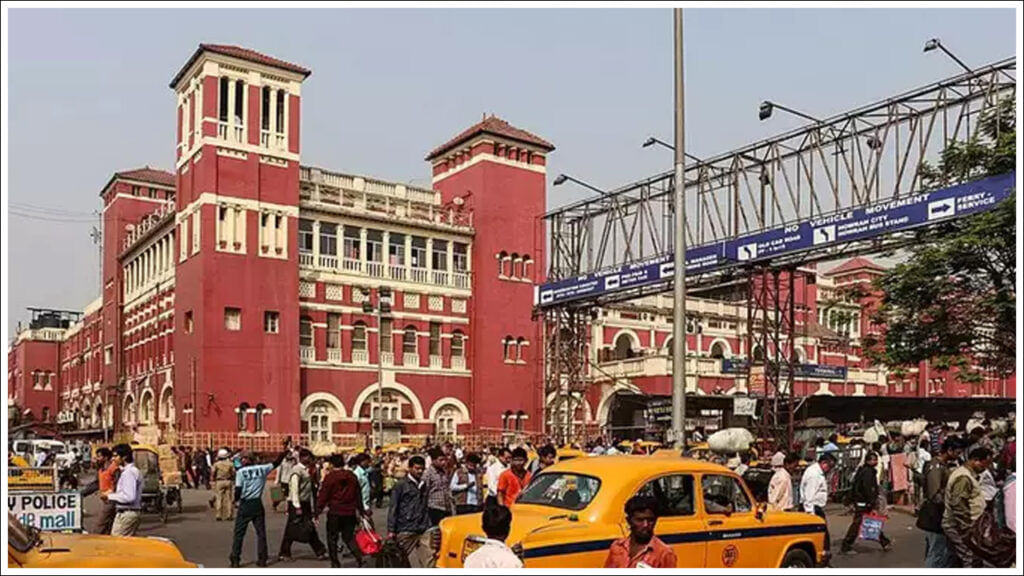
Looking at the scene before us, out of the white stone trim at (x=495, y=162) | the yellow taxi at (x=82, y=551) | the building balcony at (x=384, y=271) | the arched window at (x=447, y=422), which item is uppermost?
the white stone trim at (x=495, y=162)

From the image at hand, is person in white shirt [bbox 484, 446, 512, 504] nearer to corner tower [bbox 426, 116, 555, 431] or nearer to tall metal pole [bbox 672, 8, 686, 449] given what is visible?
tall metal pole [bbox 672, 8, 686, 449]

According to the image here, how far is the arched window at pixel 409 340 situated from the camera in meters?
47.8

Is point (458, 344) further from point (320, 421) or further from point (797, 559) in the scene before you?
point (797, 559)

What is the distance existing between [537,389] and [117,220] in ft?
82.4

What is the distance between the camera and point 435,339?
48.6 m

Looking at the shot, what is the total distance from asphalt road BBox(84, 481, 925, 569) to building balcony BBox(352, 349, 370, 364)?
2053 cm

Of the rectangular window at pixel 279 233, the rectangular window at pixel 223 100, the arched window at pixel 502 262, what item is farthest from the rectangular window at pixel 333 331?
the rectangular window at pixel 223 100

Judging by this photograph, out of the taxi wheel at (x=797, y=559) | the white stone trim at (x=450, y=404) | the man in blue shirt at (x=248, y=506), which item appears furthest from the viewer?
the white stone trim at (x=450, y=404)

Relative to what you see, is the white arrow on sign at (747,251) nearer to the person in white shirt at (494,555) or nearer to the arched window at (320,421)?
the arched window at (320,421)

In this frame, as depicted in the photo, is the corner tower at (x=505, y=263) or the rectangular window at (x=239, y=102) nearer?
the rectangular window at (x=239, y=102)

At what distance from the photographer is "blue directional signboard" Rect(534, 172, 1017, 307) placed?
2327cm

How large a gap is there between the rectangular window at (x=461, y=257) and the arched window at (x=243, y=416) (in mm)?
12518

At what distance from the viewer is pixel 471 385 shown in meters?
49.1

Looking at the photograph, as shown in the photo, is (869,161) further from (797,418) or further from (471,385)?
(471,385)
